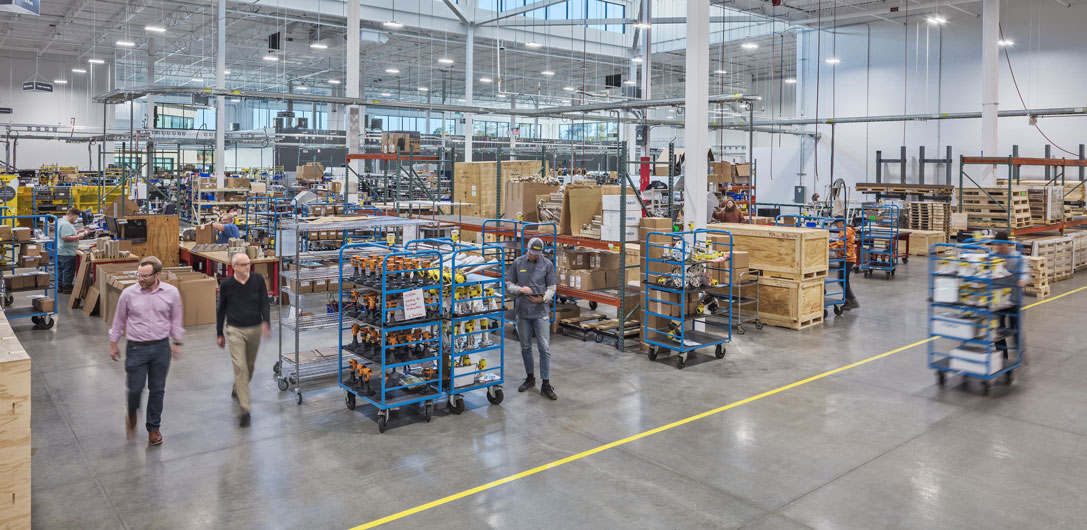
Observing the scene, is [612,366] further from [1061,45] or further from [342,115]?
[342,115]

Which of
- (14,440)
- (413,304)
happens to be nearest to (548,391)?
(413,304)

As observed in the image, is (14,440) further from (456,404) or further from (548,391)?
(548,391)

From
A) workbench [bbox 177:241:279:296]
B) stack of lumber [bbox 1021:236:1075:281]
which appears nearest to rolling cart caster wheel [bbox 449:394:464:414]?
workbench [bbox 177:241:279:296]

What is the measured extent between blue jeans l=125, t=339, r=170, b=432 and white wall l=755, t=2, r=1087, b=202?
25.9m

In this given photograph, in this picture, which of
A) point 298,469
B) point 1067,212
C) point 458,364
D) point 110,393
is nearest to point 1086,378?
point 458,364

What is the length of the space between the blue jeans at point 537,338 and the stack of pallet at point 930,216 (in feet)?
64.8

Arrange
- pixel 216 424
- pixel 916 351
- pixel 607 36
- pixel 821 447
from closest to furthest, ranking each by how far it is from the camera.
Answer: pixel 821 447
pixel 216 424
pixel 916 351
pixel 607 36

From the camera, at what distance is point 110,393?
8.49 metres

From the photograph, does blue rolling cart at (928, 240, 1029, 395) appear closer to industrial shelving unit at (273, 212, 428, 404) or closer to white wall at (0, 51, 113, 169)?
industrial shelving unit at (273, 212, 428, 404)

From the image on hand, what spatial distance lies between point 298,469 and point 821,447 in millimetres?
4726

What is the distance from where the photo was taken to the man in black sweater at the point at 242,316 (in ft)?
24.2

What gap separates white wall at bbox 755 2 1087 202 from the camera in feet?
84.5

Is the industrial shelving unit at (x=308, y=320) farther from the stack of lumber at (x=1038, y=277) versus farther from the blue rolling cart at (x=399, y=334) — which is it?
the stack of lumber at (x=1038, y=277)

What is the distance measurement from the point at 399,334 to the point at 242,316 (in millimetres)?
1559
